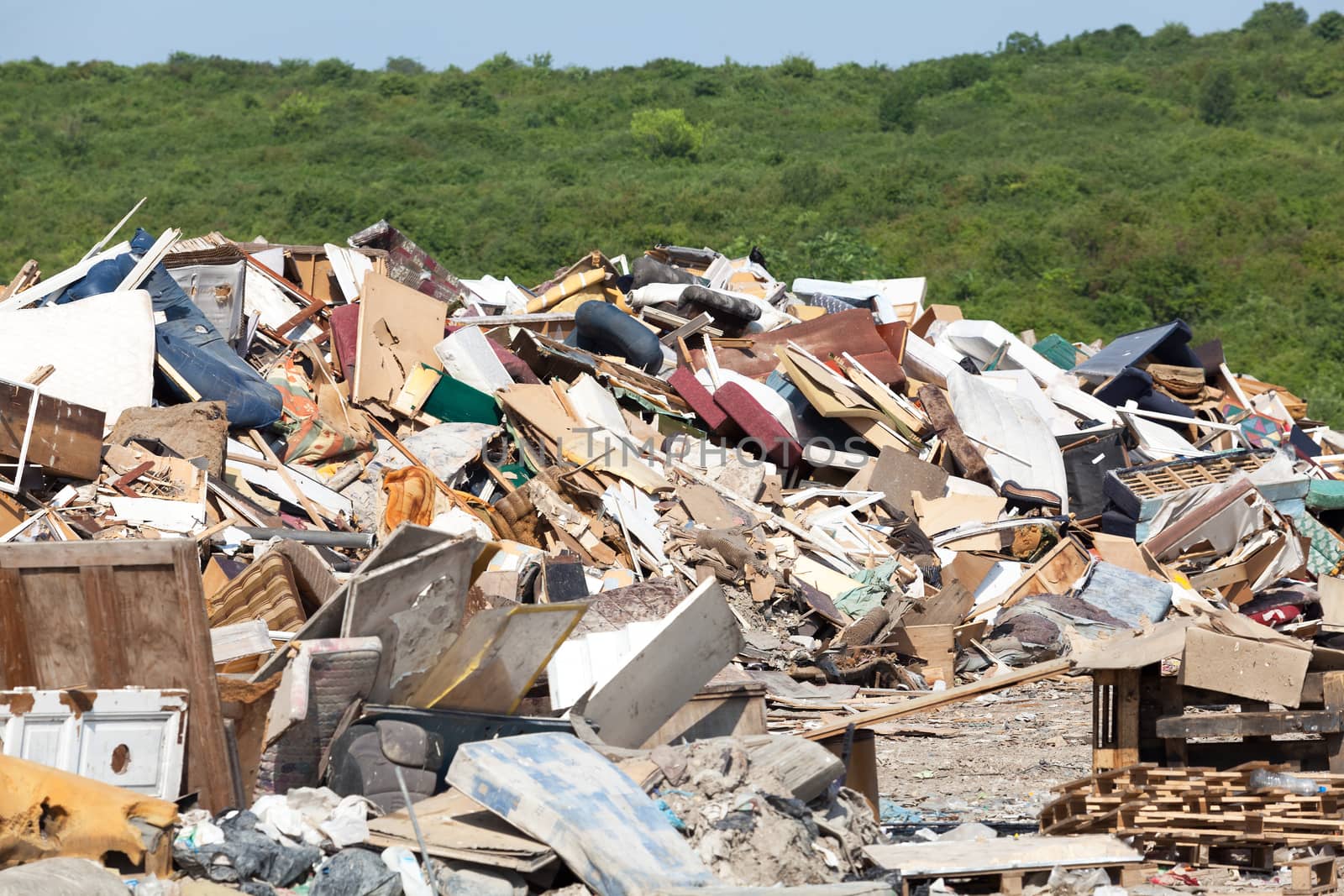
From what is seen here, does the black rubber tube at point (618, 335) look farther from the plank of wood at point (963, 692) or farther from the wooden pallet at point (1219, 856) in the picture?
the wooden pallet at point (1219, 856)

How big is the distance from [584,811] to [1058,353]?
1164 cm

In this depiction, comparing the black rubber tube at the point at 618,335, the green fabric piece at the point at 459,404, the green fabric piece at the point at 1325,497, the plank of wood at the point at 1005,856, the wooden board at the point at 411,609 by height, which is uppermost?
the black rubber tube at the point at 618,335

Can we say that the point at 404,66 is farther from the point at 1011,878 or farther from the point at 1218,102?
the point at 1011,878

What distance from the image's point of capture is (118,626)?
4652 millimetres

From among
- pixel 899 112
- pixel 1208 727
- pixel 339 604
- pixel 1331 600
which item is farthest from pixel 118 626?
pixel 899 112

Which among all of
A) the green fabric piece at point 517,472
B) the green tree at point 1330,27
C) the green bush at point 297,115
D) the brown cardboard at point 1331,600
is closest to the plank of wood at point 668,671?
the green fabric piece at point 517,472

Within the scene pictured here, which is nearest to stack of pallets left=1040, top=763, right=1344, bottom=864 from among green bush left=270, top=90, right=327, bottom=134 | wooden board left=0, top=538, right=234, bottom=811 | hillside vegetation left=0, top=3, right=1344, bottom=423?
wooden board left=0, top=538, right=234, bottom=811

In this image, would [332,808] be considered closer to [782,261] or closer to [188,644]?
[188,644]

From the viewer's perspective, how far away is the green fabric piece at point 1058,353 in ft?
48.2

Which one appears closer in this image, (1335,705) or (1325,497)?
(1335,705)

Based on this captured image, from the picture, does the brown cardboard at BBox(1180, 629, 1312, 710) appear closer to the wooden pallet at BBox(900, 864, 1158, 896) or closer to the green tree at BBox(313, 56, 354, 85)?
the wooden pallet at BBox(900, 864, 1158, 896)

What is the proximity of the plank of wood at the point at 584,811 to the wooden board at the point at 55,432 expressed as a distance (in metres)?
4.66

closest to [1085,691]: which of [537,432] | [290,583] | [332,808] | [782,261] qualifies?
[537,432]

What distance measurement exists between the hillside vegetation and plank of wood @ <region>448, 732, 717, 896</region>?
677 inches
